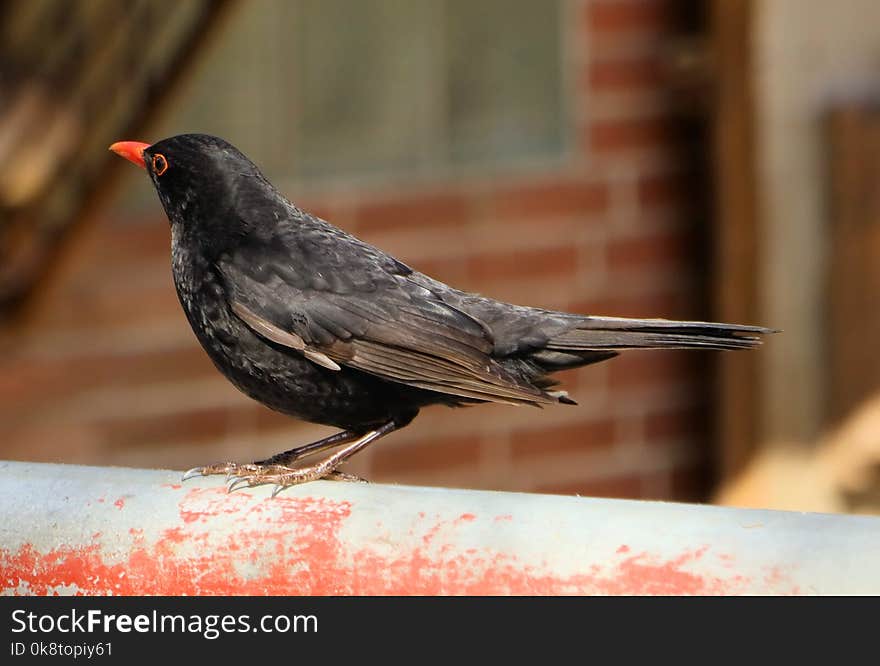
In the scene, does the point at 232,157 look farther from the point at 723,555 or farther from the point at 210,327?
the point at 723,555

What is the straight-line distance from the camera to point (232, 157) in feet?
11.0

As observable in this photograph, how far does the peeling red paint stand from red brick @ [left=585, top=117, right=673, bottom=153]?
4204 millimetres

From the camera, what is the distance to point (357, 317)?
317 cm

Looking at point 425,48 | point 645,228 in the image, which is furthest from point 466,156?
point 645,228


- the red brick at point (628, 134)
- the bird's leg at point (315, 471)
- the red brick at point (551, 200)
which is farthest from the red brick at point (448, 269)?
the bird's leg at point (315, 471)

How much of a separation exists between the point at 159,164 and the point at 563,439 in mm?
3183

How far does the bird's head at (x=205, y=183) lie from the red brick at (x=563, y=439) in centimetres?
295

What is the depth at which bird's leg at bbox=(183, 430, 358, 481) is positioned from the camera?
285cm

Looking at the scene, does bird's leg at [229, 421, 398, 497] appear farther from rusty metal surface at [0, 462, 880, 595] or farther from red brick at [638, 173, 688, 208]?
red brick at [638, 173, 688, 208]

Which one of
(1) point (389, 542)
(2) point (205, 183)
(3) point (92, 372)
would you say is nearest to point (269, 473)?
(2) point (205, 183)

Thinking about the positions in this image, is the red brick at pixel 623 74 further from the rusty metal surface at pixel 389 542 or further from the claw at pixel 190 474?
the rusty metal surface at pixel 389 542

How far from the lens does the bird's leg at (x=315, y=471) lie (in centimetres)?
288

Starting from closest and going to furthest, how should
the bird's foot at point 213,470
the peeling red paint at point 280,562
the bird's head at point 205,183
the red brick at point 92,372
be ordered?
the peeling red paint at point 280,562
the bird's foot at point 213,470
the bird's head at point 205,183
the red brick at point 92,372

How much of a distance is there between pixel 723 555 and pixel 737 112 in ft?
12.9
